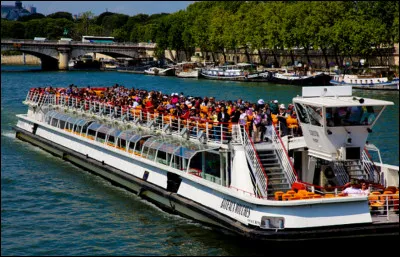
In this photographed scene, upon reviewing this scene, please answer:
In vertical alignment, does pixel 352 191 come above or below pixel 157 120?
below

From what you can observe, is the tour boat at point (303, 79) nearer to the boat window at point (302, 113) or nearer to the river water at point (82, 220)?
the river water at point (82, 220)

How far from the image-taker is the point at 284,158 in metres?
21.2

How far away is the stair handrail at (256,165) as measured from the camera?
2029cm

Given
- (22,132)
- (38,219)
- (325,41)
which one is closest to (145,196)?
(38,219)

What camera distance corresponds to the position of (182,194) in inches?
922

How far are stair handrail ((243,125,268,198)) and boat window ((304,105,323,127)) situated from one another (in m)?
1.88

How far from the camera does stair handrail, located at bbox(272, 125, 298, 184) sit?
2080 cm

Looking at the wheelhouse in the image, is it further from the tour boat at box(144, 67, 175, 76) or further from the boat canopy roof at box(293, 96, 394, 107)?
the tour boat at box(144, 67, 175, 76)

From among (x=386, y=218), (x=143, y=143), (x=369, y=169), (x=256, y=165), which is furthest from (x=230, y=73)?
(x=386, y=218)

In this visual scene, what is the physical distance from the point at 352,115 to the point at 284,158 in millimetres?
2380

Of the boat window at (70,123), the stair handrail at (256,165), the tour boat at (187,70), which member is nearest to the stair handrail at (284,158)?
the stair handrail at (256,165)

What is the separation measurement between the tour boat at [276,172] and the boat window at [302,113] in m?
0.03

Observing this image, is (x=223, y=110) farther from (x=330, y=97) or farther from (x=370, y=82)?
(x=370, y=82)

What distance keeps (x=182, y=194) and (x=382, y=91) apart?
53.5 m
